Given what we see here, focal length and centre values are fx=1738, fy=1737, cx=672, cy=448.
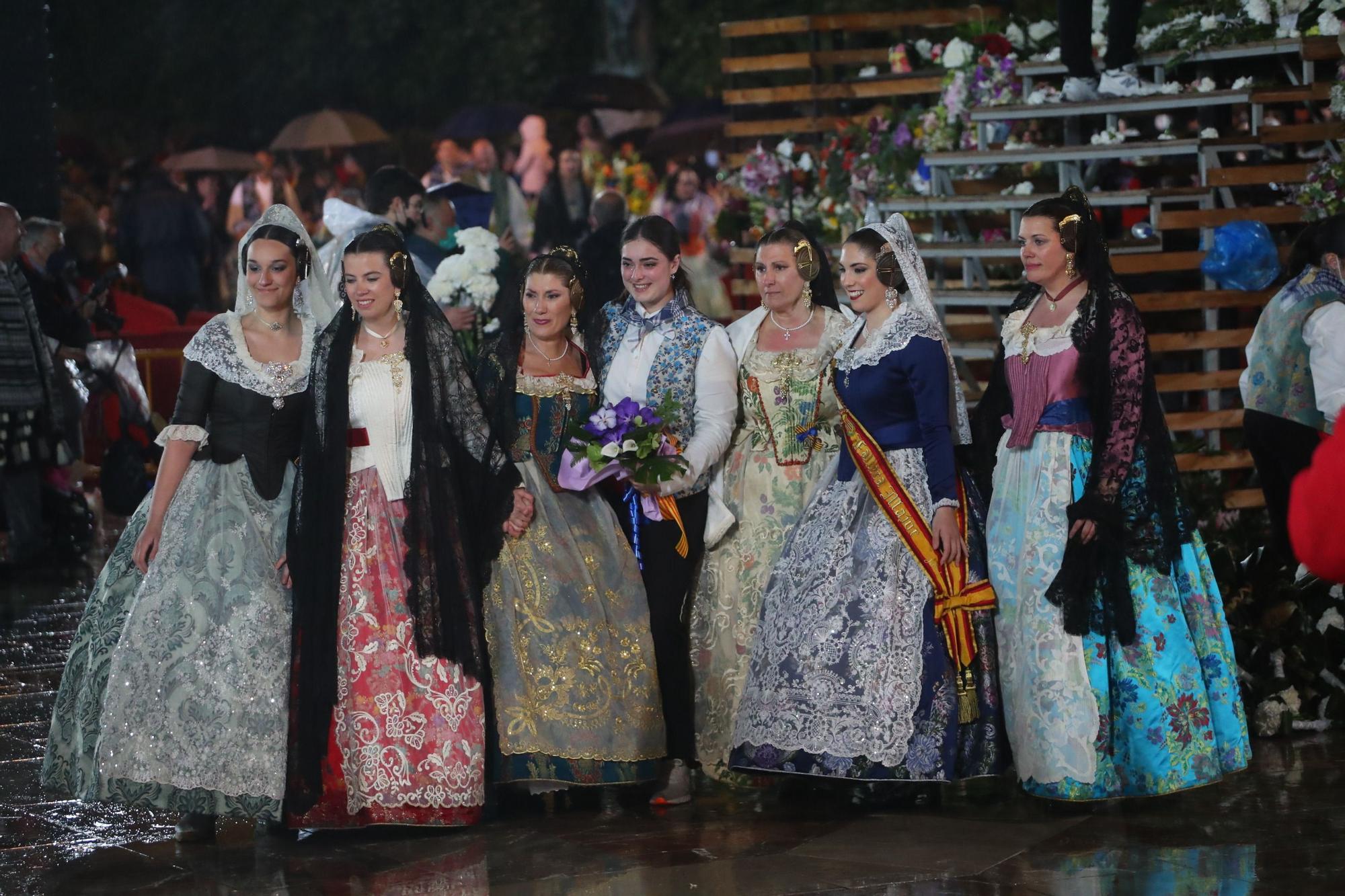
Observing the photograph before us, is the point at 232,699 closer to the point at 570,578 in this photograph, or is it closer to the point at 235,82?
the point at 570,578

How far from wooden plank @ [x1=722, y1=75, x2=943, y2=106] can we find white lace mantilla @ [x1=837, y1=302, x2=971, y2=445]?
6.98 meters

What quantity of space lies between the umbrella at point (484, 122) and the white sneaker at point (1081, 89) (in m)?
11.9

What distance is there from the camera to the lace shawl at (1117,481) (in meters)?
4.70

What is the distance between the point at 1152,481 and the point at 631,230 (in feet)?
5.51

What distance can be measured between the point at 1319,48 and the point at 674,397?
5.61 meters

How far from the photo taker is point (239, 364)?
190 inches

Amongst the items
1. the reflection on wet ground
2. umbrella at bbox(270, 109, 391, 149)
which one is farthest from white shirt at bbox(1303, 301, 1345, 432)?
umbrella at bbox(270, 109, 391, 149)

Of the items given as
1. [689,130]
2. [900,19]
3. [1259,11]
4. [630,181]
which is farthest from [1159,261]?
[689,130]

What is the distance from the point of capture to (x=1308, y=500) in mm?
2711

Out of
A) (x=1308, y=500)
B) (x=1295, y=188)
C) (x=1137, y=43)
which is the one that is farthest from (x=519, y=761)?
(x=1137, y=43)

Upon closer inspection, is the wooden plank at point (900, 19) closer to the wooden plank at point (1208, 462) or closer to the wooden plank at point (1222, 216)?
the wooden plank at point (1222, 216)

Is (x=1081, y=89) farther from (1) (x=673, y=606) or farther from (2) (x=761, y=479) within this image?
(1) (x=673, y=606)

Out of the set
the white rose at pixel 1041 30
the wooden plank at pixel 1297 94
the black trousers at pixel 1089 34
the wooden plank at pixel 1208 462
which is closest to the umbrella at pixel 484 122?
the white rose at pixel 1041 30

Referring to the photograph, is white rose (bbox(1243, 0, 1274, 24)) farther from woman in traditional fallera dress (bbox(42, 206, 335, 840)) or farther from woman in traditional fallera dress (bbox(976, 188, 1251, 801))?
woman in traditional fallera dress (bbox(42, 206, 335, 840))
